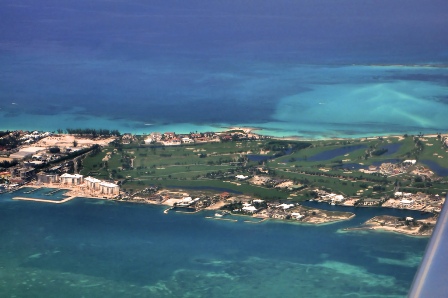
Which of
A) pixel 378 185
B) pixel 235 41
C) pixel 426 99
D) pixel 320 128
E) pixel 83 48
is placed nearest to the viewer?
pixel 378 185

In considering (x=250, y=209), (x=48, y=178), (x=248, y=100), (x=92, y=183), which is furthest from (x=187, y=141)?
(x=248, y=100)

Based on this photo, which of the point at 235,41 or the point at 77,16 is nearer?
the point at 235,41

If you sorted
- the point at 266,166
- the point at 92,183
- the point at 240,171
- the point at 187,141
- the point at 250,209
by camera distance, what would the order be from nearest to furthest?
the point at 250,209 < the point at 92,183 < the point at 240,171 < the point at 266,166 < the point at 187,141

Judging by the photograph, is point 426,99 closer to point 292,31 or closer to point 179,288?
point 179,288

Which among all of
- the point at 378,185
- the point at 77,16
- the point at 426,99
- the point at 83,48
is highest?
the point at 77,16

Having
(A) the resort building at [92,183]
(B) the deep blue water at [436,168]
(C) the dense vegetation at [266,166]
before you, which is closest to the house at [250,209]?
(C) the dense vegetation at [266,166]

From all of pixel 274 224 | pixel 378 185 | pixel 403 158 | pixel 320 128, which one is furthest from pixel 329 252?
pixel 320 128

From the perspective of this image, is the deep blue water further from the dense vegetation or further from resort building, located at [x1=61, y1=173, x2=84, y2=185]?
resort building, located at [x1=61, y1=173, x2=84, y2=185]

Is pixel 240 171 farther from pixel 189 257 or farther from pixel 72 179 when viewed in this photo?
pixel 189 257

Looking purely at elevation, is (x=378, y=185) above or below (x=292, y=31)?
below
